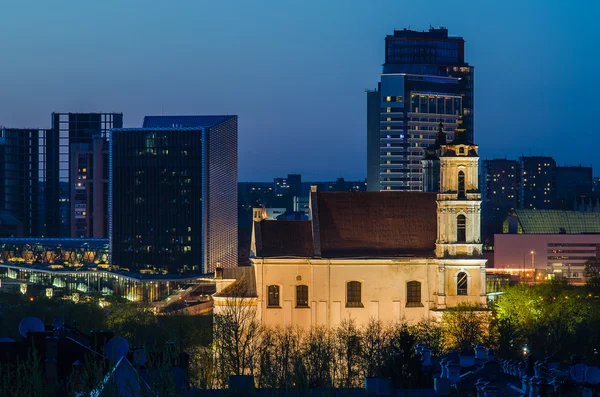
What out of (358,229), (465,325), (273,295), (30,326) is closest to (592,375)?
(30,326)

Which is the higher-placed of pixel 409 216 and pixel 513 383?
pixel 409 216

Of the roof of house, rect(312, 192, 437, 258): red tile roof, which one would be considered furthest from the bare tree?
rect(312, 192, 437, 258): red tile roof

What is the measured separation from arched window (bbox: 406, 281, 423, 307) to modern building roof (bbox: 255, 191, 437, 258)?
6.43 feet

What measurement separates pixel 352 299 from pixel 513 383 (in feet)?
160

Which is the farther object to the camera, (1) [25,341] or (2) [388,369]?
(2) [388,369]

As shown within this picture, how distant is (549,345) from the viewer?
106562 mm

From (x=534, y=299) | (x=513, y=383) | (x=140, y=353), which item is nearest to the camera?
(x=140, y=353)

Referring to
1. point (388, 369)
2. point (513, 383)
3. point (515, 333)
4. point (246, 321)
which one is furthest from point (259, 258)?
point (513, 383)

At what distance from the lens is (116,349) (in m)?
64.1

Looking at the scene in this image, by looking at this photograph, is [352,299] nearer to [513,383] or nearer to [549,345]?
[549,345]

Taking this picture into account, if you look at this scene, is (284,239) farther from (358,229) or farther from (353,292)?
(353,292)

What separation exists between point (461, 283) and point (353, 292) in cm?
722

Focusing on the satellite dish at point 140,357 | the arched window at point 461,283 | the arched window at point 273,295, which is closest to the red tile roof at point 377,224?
the arched window at point 461,283

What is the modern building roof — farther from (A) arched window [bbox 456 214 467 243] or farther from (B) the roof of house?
(B) the roof of house
